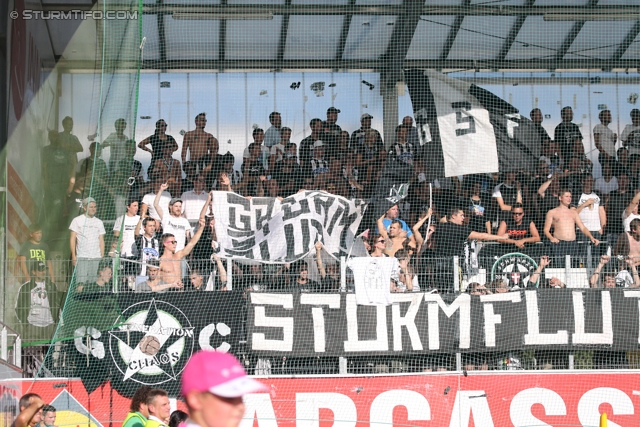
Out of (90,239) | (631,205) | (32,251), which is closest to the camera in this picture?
(32,251)

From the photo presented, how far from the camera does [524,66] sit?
675 inches

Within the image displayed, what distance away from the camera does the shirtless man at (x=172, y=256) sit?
12121mm

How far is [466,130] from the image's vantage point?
46.4 ft

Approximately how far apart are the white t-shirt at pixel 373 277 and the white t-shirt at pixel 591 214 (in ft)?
11.4

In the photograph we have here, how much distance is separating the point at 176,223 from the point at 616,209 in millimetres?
6684

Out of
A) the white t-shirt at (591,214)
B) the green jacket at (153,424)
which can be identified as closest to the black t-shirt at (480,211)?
the white t-shirt at (591,214)

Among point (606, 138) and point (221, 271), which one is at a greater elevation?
point (606, 138)

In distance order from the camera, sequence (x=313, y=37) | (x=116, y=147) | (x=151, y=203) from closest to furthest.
→ (x=116, y=147)
(x=151, y=203)
(x=313, y=37)

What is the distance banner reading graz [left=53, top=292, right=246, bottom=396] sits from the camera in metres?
11.6

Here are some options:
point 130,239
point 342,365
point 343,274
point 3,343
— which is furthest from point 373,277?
point 3,343

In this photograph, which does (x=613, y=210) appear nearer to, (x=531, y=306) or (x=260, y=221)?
(x=531, y=306)

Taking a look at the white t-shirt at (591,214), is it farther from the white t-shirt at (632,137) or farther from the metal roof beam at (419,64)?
the metal roof beam at (419,64)

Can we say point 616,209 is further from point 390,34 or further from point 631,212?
point 390,34

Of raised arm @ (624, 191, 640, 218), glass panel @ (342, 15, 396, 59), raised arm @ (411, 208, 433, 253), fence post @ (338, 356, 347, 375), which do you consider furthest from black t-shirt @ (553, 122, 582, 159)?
fence post @ (338, 356, 347, 375)
